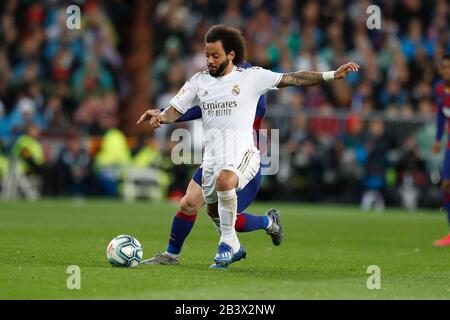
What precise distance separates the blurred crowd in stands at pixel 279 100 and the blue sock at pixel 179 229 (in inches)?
597

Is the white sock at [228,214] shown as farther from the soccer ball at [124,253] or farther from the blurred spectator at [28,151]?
the blurred spectator at [28,151]

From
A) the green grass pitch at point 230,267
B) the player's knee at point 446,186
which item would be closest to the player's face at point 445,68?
the player's knee at point 446,186

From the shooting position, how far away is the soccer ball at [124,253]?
10.8m

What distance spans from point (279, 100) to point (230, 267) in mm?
16752

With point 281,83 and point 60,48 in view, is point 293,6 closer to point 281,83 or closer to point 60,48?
point 60,48

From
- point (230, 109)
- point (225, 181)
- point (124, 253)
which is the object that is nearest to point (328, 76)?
point (230, 109)

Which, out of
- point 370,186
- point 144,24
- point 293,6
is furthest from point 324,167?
point 144,24

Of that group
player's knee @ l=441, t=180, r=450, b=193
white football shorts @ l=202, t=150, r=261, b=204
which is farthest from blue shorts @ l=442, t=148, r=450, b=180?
white football shorts @ l=202, t=150, r=261, b=204

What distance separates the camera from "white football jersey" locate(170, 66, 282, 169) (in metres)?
10.9

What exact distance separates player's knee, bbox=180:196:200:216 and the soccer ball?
71 cm

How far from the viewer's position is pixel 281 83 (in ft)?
35.9

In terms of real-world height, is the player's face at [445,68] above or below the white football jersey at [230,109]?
above

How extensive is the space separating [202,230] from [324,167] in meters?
9.33

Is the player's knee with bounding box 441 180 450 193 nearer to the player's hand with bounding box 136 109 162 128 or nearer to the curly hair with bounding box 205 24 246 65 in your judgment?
the curly hair with bounding box 205 24 246 65
